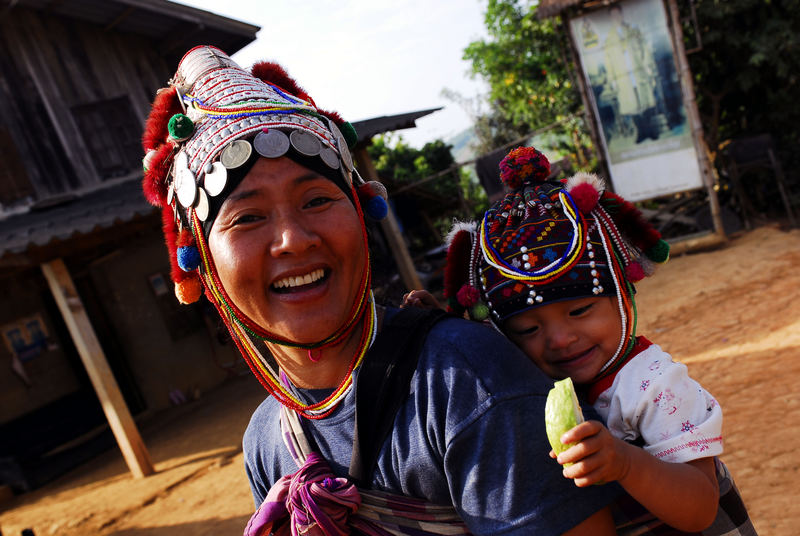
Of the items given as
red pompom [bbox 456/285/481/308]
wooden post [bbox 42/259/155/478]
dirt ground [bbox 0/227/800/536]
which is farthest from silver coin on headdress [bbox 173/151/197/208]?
wooden post [bbox 42/259/155/478]

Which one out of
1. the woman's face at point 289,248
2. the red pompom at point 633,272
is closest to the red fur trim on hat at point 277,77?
the woman's face at point 289,248

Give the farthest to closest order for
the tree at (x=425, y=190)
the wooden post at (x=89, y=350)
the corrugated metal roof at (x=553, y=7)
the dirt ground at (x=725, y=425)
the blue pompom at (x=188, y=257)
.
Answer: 1. the tree at (x=425, y=190)
2. the corrugated metal roof at (x=553, y=7)
3. the wooden post at (x=89, y=350)
4. the dirt ground at (x=725, y=425)
5. the blue pompom at (x=188, y=257)

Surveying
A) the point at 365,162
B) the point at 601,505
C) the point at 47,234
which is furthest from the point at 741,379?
the point at 47,234

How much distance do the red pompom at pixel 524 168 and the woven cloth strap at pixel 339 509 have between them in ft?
3.46

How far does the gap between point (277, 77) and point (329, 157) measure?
441 mm

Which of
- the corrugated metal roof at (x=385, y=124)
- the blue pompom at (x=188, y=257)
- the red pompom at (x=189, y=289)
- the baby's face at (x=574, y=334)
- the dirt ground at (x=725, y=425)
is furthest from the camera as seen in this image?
the corrugated metal roof at (x=385, y=124)

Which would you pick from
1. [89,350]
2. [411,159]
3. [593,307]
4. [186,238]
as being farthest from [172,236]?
[411,159]

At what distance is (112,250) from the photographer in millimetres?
8727

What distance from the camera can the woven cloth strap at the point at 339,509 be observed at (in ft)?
4.21

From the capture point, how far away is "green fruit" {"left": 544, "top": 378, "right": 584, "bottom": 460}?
3.62ft

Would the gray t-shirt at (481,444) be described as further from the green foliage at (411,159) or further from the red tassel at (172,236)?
the green foliage at (411,159)

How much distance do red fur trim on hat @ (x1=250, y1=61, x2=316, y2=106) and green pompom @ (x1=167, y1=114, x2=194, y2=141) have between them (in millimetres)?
316

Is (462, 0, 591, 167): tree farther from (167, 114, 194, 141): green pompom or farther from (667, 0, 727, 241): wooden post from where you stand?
(167, 114, 194, 141): green pompom

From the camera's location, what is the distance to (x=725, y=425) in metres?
4.26
